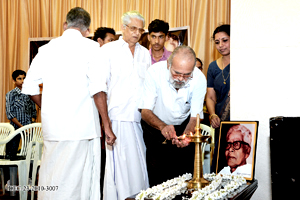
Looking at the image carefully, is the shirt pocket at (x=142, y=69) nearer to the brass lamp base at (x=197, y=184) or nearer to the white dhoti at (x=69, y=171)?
the white dhoti at (x=69, y=171)

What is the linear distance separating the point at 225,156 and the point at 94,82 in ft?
3.67

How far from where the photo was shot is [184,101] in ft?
8.88

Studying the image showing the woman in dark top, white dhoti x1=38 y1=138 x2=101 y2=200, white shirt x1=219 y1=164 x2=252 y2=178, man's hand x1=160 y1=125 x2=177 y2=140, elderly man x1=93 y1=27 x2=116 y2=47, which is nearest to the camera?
white shirt x1=219 y1=164 x2=252 y2=178

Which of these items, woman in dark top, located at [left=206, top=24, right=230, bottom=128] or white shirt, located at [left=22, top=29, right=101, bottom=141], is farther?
woman in dark top, located at [left=206, top=24, right=230, bottom=128]

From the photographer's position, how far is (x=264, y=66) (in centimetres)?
213

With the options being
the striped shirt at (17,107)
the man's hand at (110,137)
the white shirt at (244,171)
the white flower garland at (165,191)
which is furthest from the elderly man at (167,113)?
the striped shirt at (17,107)

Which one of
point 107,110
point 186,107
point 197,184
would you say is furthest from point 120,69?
point 197,184

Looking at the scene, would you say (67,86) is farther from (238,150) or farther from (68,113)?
(238,150)

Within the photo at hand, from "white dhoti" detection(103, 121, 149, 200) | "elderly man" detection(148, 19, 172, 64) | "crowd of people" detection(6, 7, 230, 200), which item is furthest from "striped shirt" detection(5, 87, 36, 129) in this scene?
"white dhoti" detection(103, 121, 149, 200)

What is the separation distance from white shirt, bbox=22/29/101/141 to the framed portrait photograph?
3.40 feet

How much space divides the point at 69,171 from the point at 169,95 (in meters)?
0.93

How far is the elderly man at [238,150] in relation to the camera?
1.99 metres

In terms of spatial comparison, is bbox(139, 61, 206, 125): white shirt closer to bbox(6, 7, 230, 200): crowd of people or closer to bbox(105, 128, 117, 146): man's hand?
bbox(6, 7, 230, 200): crowd of people

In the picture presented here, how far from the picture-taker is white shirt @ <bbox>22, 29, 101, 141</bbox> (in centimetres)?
262
